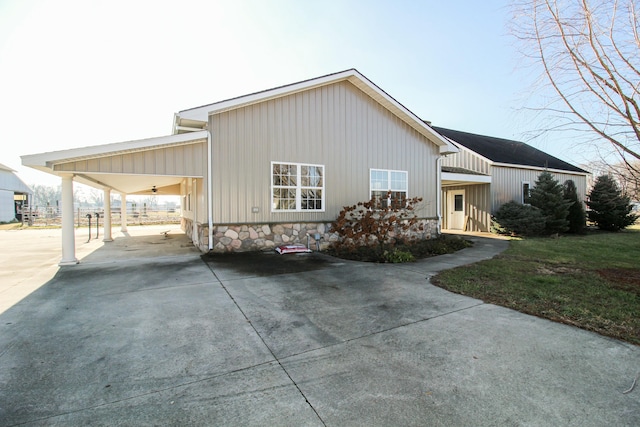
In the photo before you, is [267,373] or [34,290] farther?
[34,290]

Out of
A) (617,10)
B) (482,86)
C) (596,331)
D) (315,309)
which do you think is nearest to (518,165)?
(482,86)

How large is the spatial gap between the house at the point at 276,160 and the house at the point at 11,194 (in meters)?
25.7

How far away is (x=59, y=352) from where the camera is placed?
9.93ft

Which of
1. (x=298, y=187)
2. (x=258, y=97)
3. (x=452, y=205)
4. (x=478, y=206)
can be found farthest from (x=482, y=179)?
(x=258, y=97)

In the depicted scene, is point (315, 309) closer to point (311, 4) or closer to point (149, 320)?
point (149, 320)

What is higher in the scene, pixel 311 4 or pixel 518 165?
pixel 311 4

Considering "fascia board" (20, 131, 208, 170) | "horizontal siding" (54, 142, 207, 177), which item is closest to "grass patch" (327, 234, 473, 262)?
"horizontal siding" (54, 142, 207, 177)

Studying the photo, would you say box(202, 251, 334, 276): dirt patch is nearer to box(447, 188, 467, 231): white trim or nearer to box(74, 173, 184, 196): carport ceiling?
box(74, 173, 184, 196): carport ceiling

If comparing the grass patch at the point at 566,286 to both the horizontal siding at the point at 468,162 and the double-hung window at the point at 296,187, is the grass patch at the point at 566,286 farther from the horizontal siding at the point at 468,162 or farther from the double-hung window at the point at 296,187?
the horizontal siding at the point at 468,162

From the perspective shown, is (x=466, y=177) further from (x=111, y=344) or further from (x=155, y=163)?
(x=111, y=344)

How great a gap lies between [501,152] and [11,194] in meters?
39.6

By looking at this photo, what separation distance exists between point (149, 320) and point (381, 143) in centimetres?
899

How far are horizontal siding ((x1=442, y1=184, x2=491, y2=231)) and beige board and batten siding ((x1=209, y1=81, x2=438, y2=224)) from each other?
557 centimetres

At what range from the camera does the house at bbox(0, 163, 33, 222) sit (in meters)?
25.9
